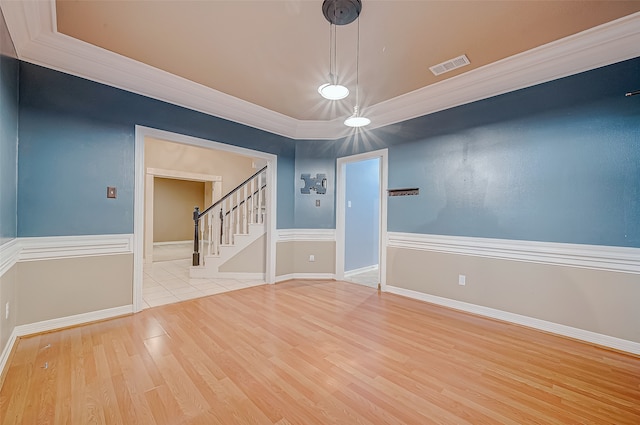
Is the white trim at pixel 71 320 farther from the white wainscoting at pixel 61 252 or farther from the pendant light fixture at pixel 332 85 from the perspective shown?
the pendant light fixture at pixel 332 85

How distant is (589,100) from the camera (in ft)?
8.16

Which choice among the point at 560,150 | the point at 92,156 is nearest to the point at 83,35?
the point at 92,156

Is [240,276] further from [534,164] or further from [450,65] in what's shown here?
[534,164]

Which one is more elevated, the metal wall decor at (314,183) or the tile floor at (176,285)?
the metal wall decor at (314,183)

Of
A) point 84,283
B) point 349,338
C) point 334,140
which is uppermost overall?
point 334,140

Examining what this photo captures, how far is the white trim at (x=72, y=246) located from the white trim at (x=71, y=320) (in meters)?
0.63

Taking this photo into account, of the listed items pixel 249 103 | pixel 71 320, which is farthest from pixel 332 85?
pixel 71 320

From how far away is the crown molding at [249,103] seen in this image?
2170 millimetres

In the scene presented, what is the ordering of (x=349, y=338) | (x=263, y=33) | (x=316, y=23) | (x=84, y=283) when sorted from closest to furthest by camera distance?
(x=316, y=23) < (x=263, y=33) < (x=349, y=338) < (x=84, y=283)

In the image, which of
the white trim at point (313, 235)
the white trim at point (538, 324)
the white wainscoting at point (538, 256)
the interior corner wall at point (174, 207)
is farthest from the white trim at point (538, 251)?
the interior corner wall at point (174, 207)

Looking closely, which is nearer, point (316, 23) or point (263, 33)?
point (316, 23)

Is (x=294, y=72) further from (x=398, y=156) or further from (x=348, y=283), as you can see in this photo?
(x=348, y=283)

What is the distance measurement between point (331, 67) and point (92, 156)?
277 centimetres

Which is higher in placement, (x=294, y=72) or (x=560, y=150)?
(x=294, y=72)
